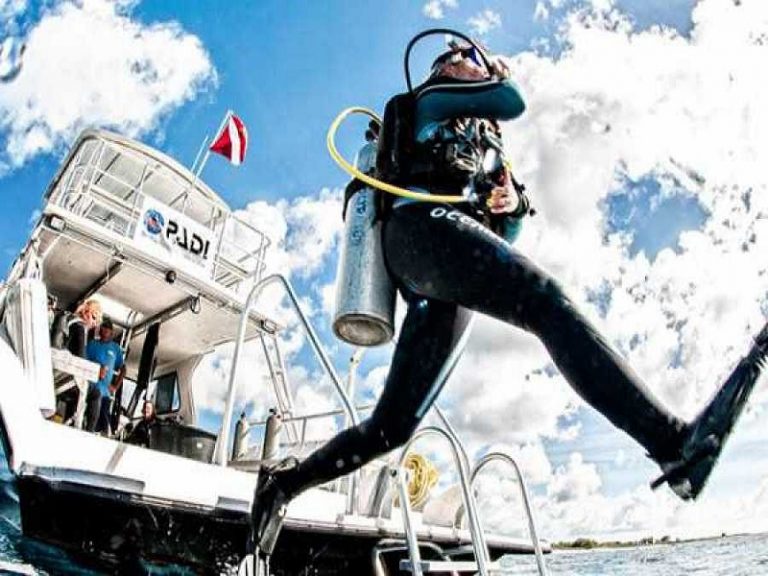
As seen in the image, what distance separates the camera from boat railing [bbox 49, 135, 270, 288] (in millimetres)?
6363

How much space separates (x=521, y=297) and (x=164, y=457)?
1616 mm

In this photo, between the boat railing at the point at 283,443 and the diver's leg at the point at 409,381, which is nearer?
the diver's leg at the point at 409,381

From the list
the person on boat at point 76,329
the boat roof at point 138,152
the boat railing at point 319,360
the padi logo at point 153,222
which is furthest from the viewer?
the boat roof at point 138,152

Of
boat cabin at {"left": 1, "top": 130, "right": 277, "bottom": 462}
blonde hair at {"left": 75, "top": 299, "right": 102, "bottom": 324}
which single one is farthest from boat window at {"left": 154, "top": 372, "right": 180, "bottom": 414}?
blonde hair at {"left": 75, "top": 299, "right": 102, "bottom": 324}

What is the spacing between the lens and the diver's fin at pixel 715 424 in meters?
1.21

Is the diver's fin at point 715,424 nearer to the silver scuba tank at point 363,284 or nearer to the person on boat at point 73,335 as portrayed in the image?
the silver scuba tank at point 363,284

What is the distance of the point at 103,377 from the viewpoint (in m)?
5.14

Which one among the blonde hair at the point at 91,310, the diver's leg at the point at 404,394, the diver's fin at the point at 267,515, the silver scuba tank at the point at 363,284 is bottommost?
the diver's fin at the point at 267,515

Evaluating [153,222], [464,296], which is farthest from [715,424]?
[153,222]

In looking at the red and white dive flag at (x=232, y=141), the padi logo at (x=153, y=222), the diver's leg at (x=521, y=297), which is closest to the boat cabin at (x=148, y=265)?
the padi logo at (x=153, y=222)

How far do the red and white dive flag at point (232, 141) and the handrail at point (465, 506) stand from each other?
273 inches

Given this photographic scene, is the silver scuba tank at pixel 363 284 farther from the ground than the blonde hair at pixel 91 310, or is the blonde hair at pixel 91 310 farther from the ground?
the blonde hair at pixel 91 310

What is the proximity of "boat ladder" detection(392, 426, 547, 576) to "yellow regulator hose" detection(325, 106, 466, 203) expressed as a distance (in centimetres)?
81

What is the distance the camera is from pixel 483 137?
6.20 feet
